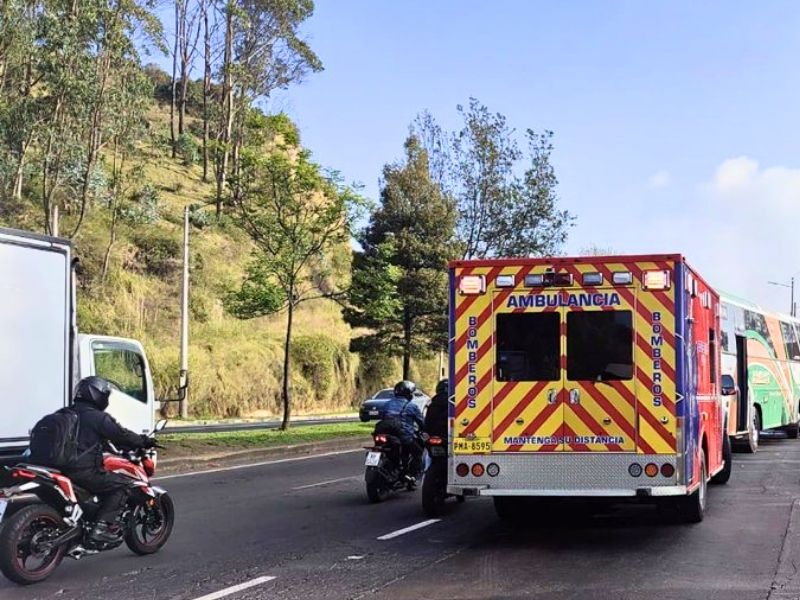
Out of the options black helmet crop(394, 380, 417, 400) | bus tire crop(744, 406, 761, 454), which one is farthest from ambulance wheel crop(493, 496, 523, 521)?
bus tire crop(744, 406, 761, 454)

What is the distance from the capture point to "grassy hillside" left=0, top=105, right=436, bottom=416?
131 ft

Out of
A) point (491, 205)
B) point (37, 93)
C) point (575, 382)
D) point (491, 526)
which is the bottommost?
point (491, 526)

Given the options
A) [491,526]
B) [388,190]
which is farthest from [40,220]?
[491,526]

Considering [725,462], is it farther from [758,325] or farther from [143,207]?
[143,207]

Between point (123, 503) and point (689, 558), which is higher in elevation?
point (123, 503)

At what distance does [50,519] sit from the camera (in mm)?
7465

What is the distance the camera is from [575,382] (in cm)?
895

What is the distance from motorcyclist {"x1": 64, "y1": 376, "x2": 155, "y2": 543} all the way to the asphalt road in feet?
1.40

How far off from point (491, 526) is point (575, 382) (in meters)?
2.31

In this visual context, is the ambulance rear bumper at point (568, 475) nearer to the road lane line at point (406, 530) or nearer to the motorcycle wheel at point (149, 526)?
the road lane line at point (406, 530)

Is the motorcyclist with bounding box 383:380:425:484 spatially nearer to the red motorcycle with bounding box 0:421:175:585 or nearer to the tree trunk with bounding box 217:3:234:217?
the red motorcycle with bounding box 0:421:175:585

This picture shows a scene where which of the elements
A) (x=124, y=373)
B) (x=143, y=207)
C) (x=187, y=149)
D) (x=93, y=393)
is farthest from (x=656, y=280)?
(x=187, y=149)

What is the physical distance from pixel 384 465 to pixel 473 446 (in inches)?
140

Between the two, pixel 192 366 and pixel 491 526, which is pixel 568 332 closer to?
pixel 491 526
